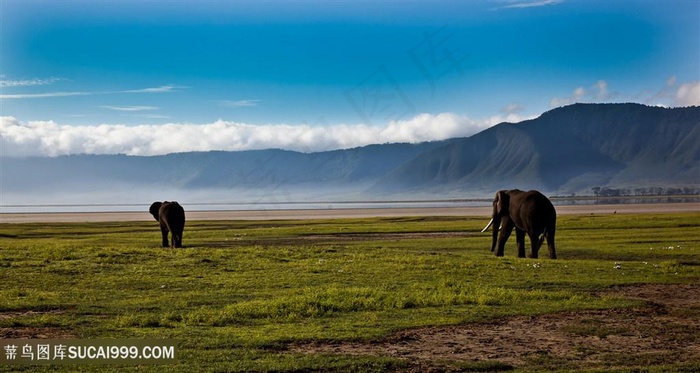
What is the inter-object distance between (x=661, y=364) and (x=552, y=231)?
21.8 metres

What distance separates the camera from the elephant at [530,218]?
35875 mm

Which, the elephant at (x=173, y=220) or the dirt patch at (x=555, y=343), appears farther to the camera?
the elephant at (x=173, y=220)

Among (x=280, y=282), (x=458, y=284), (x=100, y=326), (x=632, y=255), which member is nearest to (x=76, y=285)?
(x=280, y=282)

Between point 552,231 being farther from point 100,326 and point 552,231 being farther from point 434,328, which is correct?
point 100,326

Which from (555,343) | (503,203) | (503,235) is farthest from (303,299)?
(503,203)

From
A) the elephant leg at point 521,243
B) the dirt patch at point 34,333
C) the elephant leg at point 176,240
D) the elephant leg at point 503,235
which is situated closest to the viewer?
the dirt patch at point 34,333

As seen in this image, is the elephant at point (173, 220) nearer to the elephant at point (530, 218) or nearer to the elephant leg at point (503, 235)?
the elephant leg at point (503, 235)

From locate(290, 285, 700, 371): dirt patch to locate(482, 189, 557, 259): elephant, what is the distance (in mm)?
15071

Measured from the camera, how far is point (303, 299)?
21.3 m

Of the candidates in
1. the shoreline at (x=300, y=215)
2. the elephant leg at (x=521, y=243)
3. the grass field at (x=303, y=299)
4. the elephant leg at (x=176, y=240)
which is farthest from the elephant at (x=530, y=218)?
the shoreline at (x=300, y=215)

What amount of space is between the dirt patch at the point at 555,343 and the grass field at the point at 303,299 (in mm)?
102

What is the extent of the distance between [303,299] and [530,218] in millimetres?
18009

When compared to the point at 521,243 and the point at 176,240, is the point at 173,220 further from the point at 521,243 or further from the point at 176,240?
the point at 521,243

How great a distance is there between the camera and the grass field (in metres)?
14.9
